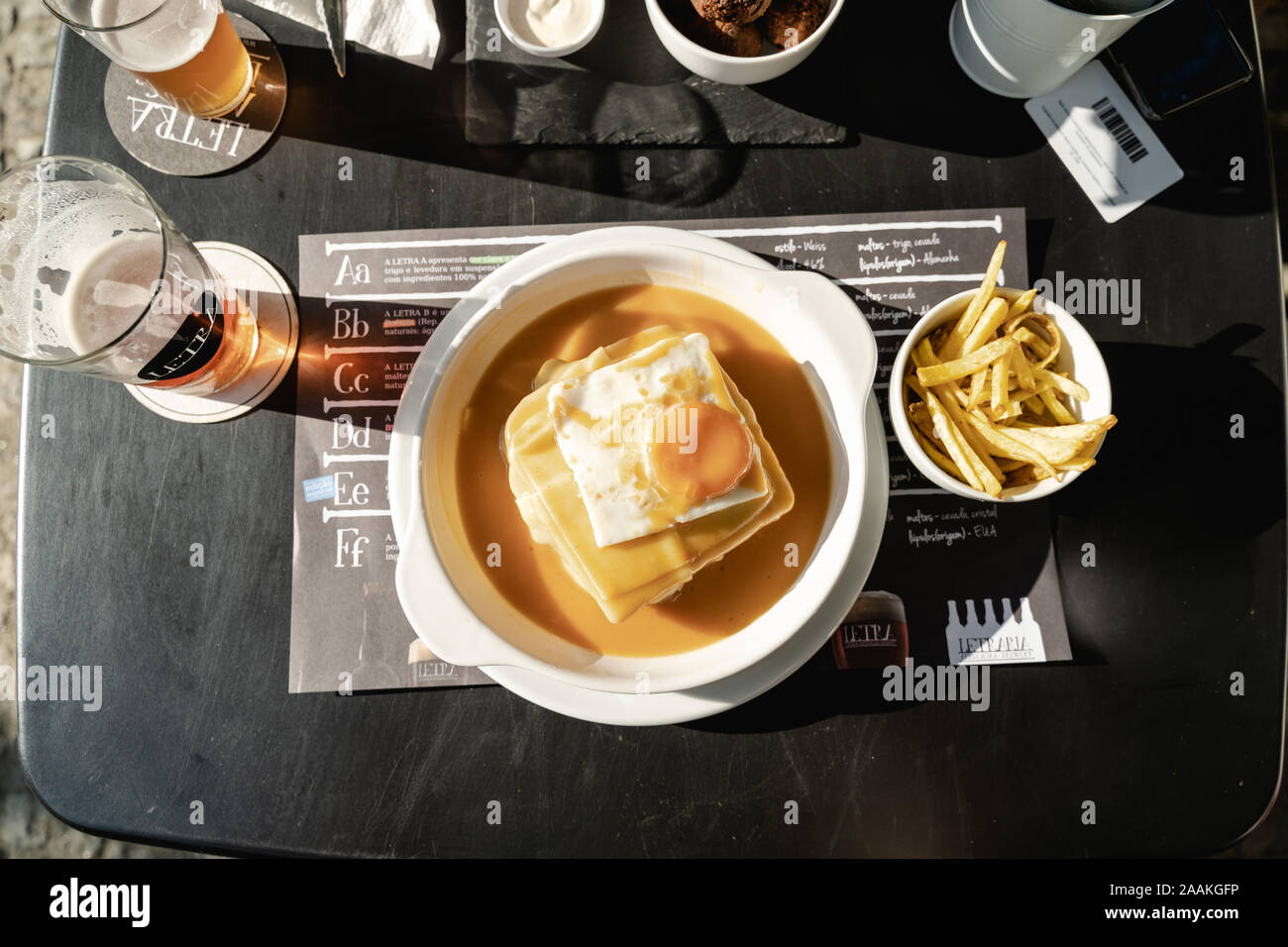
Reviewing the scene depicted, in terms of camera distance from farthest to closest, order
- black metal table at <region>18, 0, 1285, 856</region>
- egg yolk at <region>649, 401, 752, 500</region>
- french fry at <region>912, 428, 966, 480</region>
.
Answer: black metal table at <region>18, 0, 1285, 856</region>, french fry at <region>912, 428, 966, 480</region>, egg yolk at <region>649, 401, 752, 500</region>

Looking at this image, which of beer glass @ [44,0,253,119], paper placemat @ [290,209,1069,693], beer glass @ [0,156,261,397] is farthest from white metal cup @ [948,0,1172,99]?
beer glass @ [0,156,261,397]

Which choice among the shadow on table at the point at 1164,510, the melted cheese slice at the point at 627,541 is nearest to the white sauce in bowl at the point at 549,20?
the melted cheese slice at the point at 627,541

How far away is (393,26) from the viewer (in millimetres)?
1775

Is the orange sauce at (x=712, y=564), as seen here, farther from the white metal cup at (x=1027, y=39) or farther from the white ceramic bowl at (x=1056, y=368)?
the white metal cup at (x=1027, y=39)

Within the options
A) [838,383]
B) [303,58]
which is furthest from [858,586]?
[303,58]

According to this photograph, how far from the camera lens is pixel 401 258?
69.1 inches

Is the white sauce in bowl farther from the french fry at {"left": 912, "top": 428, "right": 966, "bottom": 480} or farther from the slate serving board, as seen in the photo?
the french fry at {"left": 912, "top": 428, "right": 966, "bottom": 480}

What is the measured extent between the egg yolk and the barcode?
3.69 feet

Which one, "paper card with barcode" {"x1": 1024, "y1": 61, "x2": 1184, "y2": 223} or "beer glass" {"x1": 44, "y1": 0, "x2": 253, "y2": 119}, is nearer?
"beer glass" {"x1": 44, "y1": 0, "x2": 253, "y2": 119}

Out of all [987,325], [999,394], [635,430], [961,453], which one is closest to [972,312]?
[987,325]

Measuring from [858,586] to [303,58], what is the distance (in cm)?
167

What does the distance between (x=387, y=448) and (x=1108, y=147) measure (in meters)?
1.70

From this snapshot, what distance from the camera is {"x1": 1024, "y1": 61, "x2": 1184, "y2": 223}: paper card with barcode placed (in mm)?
1746
